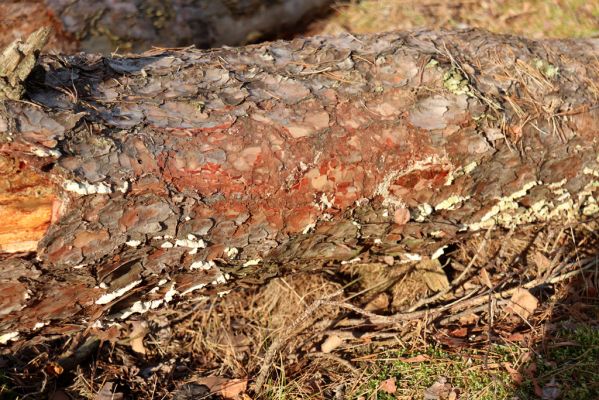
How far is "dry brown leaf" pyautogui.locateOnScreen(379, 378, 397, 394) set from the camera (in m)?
2.38

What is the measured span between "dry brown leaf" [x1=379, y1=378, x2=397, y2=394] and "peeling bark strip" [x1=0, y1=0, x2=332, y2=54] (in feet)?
8.50

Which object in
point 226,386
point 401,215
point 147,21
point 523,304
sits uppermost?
point 147,21

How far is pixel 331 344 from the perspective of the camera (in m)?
2.61

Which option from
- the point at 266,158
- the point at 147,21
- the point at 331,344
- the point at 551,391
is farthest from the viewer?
the point at 147,21

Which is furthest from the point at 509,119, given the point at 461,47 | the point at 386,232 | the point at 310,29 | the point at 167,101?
the point at 310,29

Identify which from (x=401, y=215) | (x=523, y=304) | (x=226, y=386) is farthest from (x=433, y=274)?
(x=226, y=386)

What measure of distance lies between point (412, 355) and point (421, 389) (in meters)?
0.16

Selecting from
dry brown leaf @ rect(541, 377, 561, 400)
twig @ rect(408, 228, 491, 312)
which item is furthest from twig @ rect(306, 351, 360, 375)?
dry brown leaf @ rect(541, 377, 561, 400)

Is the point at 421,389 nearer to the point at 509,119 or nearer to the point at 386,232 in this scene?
the point at 386,232

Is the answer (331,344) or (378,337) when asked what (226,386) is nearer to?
(331,344)

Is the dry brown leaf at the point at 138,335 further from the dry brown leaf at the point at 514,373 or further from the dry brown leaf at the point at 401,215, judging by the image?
the dry brown leaf at the point at 514,373

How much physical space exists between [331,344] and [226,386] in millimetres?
468

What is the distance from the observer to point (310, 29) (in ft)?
15.0

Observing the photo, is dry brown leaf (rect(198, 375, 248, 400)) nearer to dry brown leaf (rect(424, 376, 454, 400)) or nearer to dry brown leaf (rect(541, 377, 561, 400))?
dry brown leaf (rect(424, 376, 454, 400))
